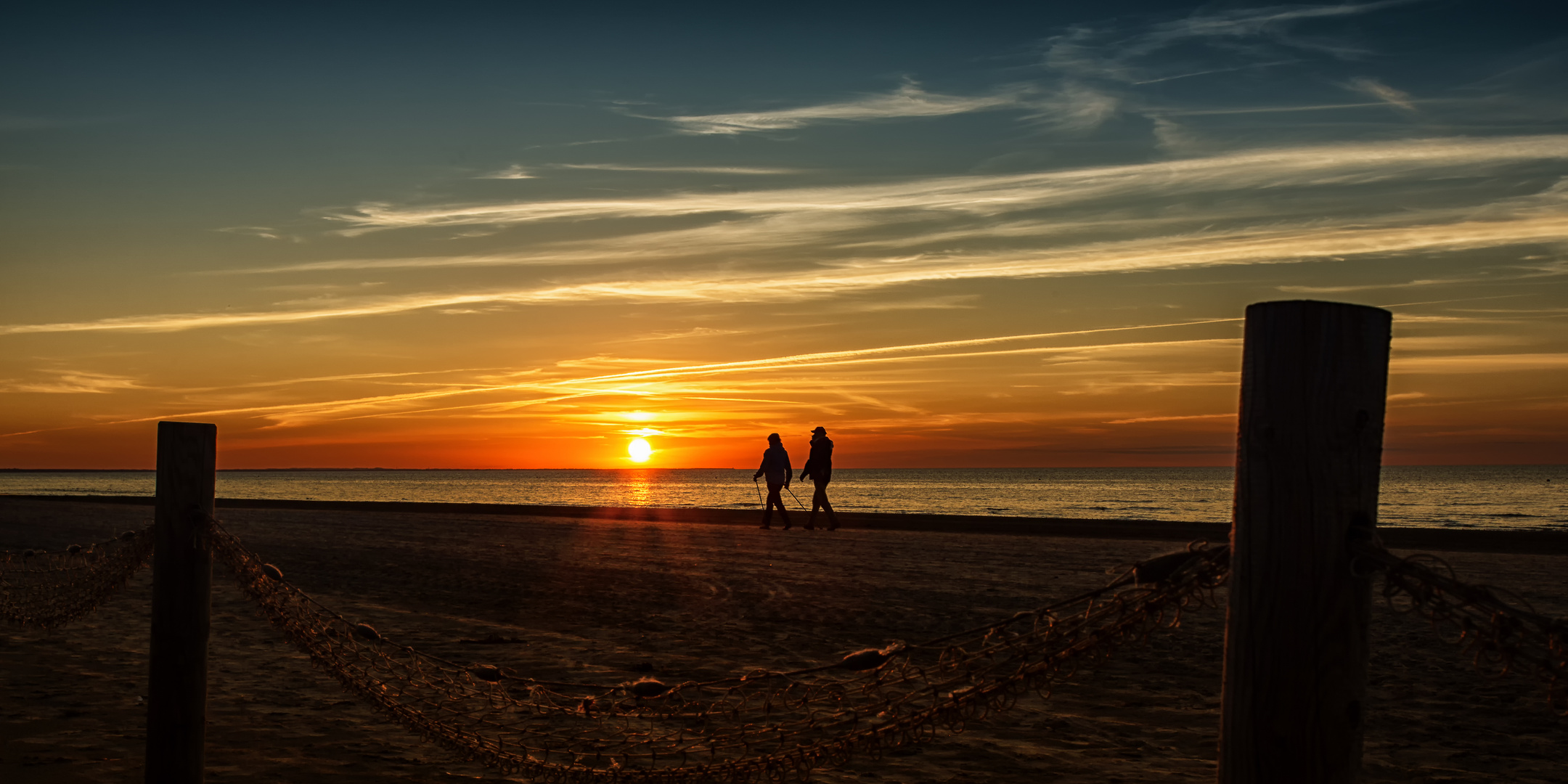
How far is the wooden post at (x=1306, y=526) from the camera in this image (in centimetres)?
219

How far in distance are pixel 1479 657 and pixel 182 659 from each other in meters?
4.88

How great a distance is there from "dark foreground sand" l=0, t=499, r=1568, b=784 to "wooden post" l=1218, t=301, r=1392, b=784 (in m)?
3.20

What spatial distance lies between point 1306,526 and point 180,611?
182 inches

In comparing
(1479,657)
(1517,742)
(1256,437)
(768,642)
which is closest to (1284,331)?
(1256,437)

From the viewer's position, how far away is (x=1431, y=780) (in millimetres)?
5199

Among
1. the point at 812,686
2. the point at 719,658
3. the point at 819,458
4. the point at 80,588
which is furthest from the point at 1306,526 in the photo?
the point at 819,458

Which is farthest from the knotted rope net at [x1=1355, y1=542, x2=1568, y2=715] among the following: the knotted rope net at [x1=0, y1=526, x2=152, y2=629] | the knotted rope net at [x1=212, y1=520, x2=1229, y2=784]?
the knotted rope net at [x1=0, y1=526, x2=152, y2=629]

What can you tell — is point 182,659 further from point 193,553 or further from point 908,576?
point 908,576

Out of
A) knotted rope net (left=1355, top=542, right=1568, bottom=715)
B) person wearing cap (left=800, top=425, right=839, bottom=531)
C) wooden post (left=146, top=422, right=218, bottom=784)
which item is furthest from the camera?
person wearing cap (left=800, top=425, right=839, bottom=531)

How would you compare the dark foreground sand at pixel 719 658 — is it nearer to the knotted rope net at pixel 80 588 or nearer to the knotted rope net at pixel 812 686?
the knotted rope net at pixel 80 588

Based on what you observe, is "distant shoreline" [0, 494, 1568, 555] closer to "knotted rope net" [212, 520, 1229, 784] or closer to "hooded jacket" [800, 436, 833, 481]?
"hooded jacket" [800, 436, 833, 481]

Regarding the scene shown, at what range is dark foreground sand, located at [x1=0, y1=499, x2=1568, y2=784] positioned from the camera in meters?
5.48

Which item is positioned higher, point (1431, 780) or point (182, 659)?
point (182, 659)

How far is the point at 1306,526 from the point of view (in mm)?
2209
